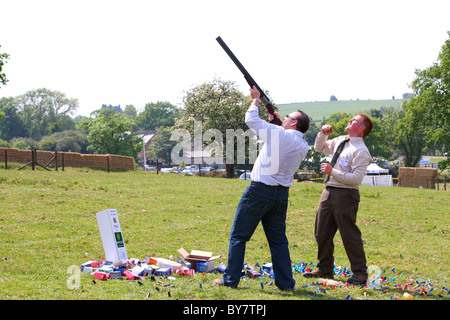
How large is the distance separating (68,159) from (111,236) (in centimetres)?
4111

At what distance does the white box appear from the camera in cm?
758

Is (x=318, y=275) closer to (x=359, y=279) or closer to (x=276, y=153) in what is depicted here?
(x=359, y=279)

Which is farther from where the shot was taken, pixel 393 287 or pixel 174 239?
pixel 174 239

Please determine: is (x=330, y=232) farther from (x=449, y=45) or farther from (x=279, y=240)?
(x=449, y=45)

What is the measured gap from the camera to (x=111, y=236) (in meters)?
7.63

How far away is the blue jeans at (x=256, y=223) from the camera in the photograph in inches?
244

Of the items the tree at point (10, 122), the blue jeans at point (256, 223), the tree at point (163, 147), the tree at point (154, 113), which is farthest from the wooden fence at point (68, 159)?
the tree at point (154, 113)

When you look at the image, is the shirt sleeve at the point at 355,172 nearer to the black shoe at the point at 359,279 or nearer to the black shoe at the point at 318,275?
the black shoe at the point at 359,279

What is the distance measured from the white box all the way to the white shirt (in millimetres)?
2816

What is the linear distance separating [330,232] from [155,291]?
10.2 feet

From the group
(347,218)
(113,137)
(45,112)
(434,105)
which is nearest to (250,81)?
(347,218)

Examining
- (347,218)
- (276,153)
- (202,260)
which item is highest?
(276,153)

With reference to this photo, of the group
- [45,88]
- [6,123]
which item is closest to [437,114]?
[45,88]

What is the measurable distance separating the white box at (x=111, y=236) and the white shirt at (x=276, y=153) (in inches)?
111
